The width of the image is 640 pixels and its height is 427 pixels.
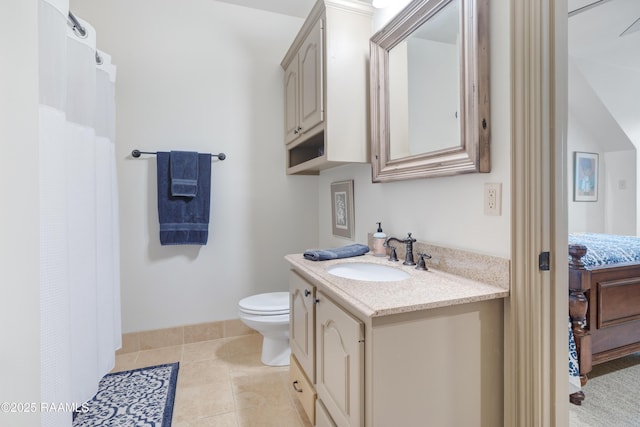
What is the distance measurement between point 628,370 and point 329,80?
2518 millimetres

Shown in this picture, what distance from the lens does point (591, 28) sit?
2.65m

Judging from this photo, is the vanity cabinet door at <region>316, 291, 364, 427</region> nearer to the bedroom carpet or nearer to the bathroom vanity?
the bathroom vanity

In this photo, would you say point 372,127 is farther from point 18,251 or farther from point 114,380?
point 114,380

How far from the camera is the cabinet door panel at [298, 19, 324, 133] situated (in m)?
1.78

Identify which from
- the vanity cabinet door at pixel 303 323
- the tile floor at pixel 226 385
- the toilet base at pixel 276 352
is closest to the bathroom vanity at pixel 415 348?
the vanity cabinet door at pixel 303 323

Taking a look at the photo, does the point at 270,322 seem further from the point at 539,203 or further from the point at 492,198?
the point at 539,203

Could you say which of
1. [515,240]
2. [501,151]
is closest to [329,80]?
[501,151]

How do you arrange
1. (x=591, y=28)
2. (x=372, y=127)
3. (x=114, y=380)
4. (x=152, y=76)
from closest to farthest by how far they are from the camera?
(x=372, y=127), (x=114, y=380), (x=152, y=76), (x=591, y=28)

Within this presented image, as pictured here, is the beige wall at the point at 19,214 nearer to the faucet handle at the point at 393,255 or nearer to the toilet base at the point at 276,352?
the toilet base at the point at 276,352

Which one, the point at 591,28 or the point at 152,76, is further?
the point at 591,28

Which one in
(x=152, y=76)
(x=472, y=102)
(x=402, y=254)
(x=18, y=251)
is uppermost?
(x=152, y=76)

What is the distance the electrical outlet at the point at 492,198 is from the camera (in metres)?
1.10

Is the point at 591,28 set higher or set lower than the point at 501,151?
higher

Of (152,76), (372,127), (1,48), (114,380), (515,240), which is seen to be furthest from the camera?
(152,76)
